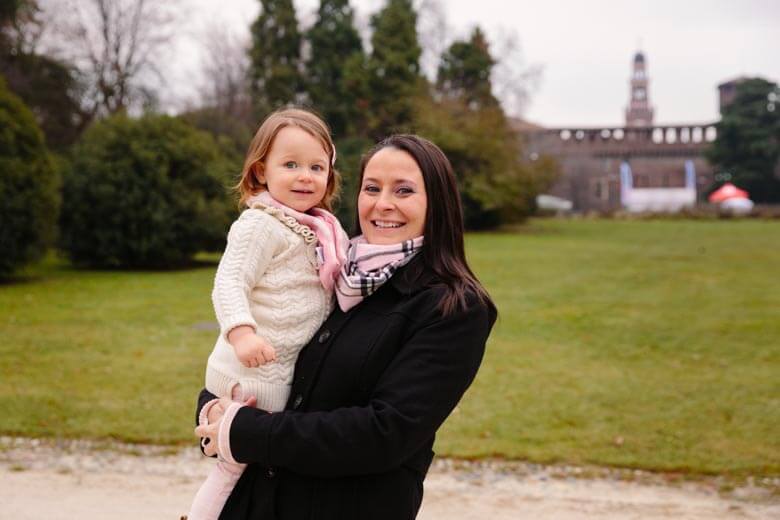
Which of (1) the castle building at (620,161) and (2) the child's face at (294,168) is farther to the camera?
(1) the castle building at (620,161)

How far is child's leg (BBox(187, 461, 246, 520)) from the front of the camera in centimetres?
220

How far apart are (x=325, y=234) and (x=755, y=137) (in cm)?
5496

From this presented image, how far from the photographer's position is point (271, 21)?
35.2 m

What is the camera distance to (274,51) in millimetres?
34812

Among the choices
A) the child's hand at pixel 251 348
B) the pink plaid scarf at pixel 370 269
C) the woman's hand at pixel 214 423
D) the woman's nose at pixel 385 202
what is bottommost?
the woman's hand at pixel 214 423

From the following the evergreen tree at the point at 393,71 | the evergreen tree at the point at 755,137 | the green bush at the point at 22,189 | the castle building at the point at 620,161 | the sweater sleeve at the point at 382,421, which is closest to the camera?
the sweater sleeve at the point at 382,421

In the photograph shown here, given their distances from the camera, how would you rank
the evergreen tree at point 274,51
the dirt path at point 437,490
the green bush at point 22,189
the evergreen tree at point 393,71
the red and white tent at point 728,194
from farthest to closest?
1. the red and white tent at point 728,194
2. the evergreen tree at point 274,51
3. the evergreen tree at point 393,71
4. the green bush at point 22,189
5. the dirt path at point 437,490

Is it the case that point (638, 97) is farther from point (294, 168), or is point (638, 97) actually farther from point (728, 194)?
point (294, 168)

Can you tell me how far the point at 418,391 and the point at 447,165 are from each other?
24.6 inches

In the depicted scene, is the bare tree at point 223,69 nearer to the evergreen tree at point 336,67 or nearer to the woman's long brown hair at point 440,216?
the evergreen tree at point 336,67

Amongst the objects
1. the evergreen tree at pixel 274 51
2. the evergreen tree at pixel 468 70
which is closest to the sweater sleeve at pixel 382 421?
the evergreen tree at pixel 274 51

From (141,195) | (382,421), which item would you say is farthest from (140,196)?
(382,421)

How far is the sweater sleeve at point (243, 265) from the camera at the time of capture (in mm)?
2080

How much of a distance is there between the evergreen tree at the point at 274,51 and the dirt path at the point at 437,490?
29.6 meters
